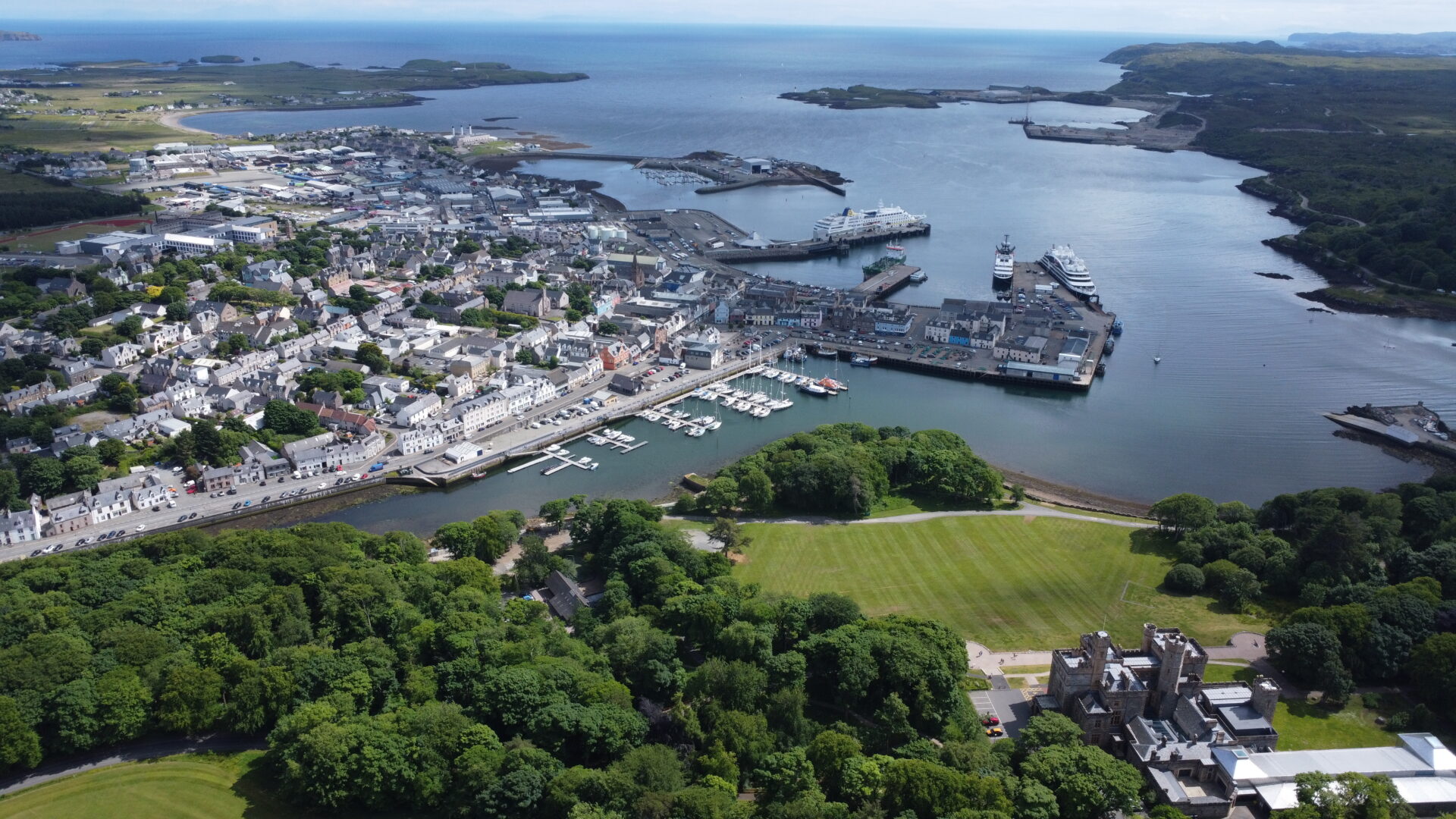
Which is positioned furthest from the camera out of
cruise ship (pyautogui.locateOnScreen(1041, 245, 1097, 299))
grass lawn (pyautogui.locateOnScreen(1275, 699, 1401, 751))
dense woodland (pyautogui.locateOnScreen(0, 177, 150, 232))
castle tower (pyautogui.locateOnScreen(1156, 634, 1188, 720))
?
dense woodland (pyautogui.locateOnScreen(0, 177, 150, 232))

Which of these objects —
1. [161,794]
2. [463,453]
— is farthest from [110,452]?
[161,794]

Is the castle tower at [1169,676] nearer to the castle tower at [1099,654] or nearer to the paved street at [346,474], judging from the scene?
the castle tower at [1099,654]

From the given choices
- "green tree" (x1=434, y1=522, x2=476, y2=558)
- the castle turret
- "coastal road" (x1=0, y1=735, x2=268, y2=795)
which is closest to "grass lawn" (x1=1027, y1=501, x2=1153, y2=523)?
the castle turret

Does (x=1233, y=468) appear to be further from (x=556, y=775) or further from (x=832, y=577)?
(x=556, y=775)

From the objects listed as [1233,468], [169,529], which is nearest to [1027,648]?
[1233,468]

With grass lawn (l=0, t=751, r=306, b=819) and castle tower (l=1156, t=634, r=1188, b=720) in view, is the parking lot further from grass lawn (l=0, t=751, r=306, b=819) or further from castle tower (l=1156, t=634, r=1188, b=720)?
grass lawn (l=0, t=751, r=306, b=819)

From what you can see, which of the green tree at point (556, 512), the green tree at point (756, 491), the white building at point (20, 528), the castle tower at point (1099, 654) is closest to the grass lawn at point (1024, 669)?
the castle tower at point (1099, 654)

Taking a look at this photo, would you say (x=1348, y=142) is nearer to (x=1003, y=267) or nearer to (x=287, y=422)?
(x=1003, y=267)
